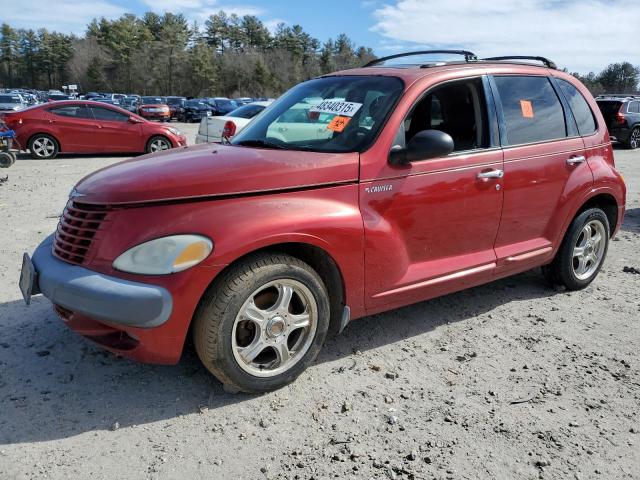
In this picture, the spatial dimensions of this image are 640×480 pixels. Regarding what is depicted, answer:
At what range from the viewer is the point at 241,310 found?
284 centimetres

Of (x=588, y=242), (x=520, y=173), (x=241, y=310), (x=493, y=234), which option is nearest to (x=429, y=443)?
(x=241, y=310)

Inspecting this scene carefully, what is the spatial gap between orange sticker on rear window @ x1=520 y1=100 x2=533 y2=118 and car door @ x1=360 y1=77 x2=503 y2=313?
381mm

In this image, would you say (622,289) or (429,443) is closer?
(429,443)

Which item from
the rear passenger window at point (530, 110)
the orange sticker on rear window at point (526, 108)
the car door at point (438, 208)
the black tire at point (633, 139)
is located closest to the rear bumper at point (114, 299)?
the car door at point (438, 208)

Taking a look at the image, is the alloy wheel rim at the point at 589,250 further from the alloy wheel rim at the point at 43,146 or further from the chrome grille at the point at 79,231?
the alloy wheel rim at the point at 43,146

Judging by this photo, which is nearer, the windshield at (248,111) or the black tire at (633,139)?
A: the windshield at (248,111)

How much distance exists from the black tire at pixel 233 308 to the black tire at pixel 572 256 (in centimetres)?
261

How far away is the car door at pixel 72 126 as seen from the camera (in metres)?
13.5

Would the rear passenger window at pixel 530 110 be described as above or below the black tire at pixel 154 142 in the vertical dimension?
above

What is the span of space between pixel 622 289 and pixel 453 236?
2.22m

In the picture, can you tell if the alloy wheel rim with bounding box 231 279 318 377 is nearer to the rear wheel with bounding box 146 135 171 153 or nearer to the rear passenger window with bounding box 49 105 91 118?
the rear wheel with bounding box 146 135 171 153

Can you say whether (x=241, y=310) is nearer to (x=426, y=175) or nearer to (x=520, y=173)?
(x=426, y=175)

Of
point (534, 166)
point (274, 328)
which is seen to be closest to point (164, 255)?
point (274, 328)

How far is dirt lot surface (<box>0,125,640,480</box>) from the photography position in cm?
250
